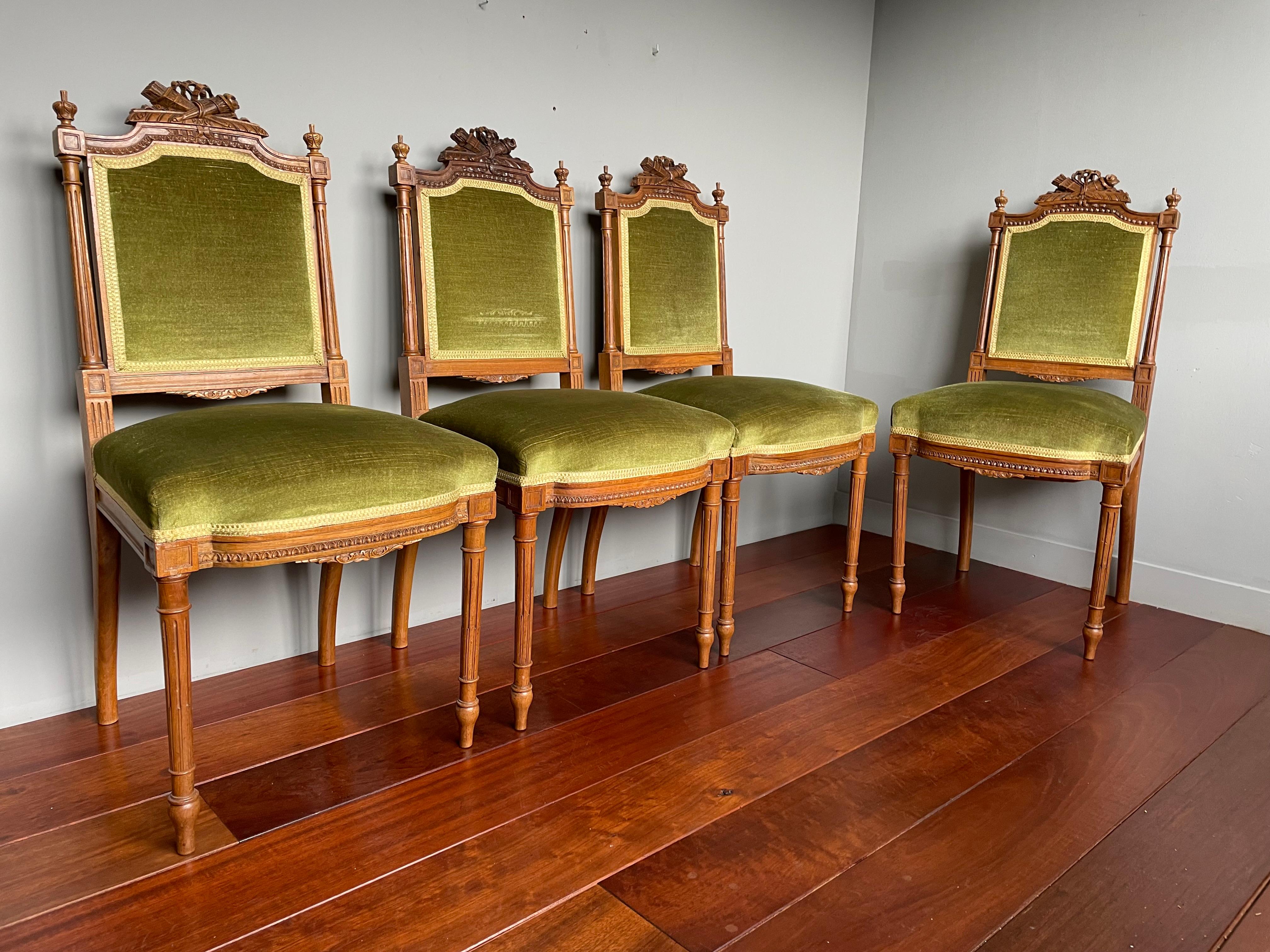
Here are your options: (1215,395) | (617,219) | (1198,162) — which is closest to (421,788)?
(617,219)

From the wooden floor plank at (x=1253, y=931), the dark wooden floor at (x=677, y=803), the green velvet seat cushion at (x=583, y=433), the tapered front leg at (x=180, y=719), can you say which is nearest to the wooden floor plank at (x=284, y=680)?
the dark wooden floor at (x=677, y=803)

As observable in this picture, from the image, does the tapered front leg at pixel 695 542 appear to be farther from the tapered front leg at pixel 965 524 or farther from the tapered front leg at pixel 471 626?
the tapered front leg at pixel 471 626

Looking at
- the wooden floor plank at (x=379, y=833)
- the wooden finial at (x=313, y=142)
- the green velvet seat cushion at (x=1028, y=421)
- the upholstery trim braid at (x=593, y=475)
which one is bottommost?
the wooden floor plank at (x=379, y=833)

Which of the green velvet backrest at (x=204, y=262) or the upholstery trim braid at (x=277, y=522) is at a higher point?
the green velvet backrest at (x=204, y=262)

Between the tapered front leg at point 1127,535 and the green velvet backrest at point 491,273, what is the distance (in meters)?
1.48

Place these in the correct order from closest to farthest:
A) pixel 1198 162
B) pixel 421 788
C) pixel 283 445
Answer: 1. pixel 283 445
2. pixel 421 788
3. pixel 1198 162

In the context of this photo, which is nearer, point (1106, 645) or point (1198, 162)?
point (1106, 645)

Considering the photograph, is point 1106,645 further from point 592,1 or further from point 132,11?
point 132,11

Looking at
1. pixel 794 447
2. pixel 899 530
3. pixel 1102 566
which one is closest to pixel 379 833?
pixel 794 447

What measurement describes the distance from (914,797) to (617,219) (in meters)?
1.43

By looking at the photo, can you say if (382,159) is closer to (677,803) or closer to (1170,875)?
(677,803)

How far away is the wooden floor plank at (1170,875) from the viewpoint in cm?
118

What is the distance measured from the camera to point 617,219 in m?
2.24

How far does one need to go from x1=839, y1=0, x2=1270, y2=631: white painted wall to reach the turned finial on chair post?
172cm
